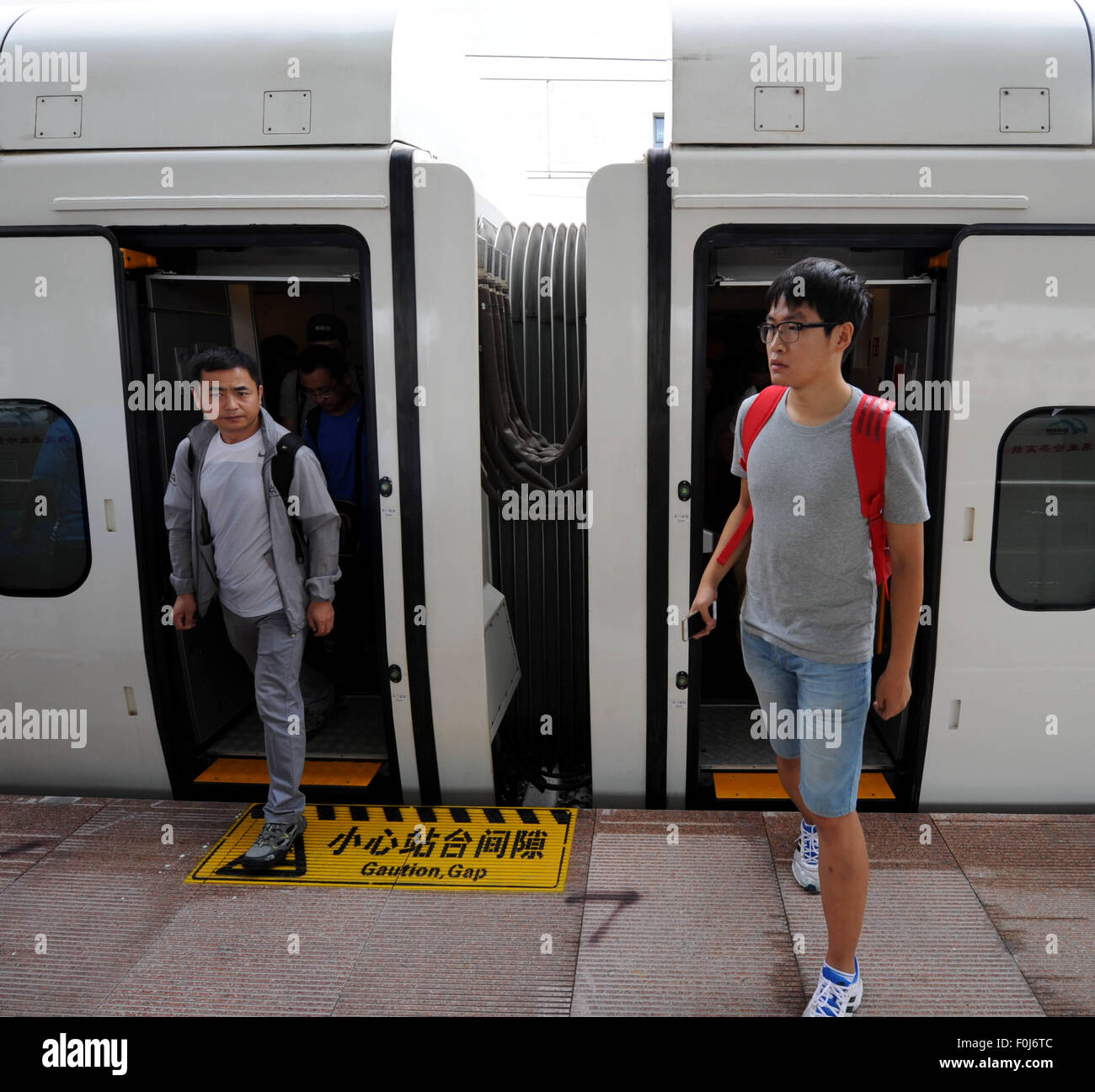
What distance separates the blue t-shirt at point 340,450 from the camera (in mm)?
3967

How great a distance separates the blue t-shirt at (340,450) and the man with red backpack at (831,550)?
2.10 m

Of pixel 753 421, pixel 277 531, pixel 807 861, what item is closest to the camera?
pixel 753 421

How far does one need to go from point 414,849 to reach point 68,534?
1.71m

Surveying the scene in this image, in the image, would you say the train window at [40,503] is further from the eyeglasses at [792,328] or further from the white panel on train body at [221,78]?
the eyeglasses at [792,328]

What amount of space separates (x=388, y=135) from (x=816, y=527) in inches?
75.8

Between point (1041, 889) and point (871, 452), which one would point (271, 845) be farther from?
point (1041, 889)

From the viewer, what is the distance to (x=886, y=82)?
114 inches

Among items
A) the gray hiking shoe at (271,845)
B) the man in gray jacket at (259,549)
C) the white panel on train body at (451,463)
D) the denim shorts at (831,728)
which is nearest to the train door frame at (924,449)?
the white panel on train body at (451,463)

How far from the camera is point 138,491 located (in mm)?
3262

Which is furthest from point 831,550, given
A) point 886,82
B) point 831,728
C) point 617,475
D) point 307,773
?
point 307,773

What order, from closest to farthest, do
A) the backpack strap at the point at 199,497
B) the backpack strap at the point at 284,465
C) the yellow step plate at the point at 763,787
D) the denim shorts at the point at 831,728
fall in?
the denim shorts at the point at 831,728 → the backpack strap at the point at 284,465 → the backpack strap at the point at 199,497 → the yellow step plate at the point at 763,787

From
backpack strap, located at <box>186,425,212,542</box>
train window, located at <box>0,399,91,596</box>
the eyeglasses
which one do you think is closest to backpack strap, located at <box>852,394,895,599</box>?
the eyeglasses

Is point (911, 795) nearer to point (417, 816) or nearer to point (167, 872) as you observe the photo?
point (417, 816)
